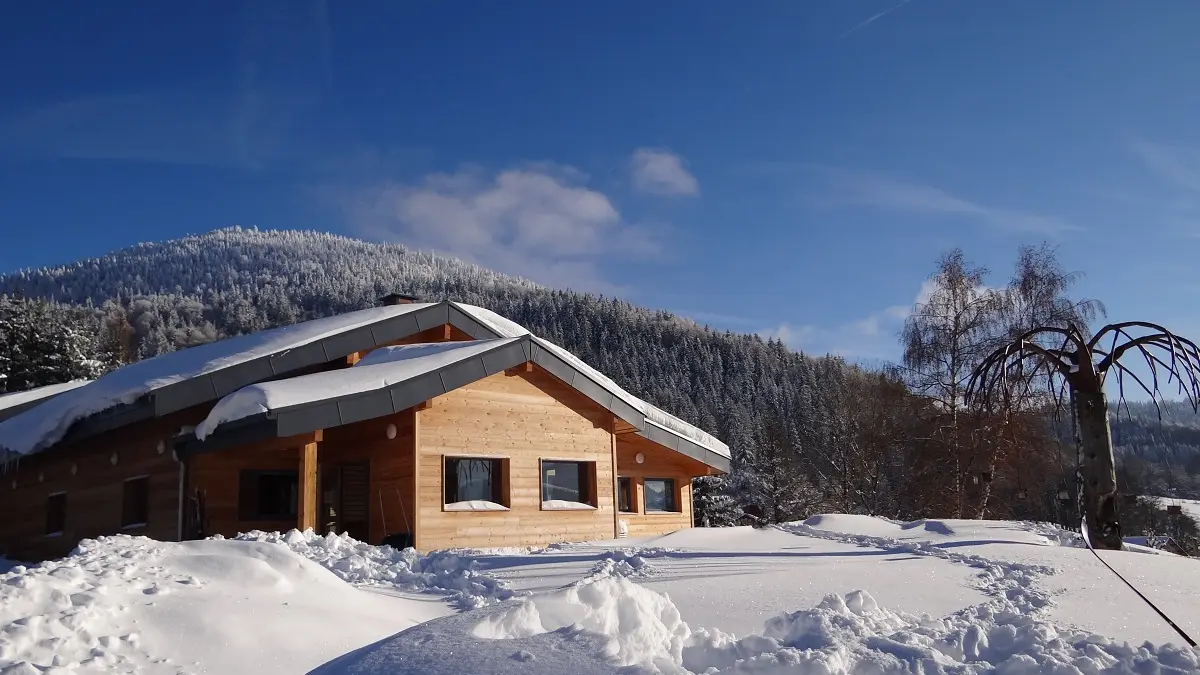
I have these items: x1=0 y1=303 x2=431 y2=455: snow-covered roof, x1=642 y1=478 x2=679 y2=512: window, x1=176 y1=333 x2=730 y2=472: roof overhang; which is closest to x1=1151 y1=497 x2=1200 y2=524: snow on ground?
x1=642 y1=478 x2=679 y2=512: window

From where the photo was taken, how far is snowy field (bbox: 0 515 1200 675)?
501cm

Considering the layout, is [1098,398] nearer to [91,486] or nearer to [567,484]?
[567,484]

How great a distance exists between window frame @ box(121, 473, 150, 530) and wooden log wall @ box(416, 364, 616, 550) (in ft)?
15.9

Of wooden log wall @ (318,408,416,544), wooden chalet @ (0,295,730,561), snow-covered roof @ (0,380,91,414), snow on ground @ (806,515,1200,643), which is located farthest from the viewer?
snow-covered roof @ (0,380,91,414)

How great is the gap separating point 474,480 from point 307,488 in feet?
8.76

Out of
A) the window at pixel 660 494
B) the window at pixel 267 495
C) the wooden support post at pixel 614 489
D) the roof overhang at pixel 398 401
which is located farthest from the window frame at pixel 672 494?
the window at pixel 267 495

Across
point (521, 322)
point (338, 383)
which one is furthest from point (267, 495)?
point (521, 322)

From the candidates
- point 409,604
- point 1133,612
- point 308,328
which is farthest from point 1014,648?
point 308,328

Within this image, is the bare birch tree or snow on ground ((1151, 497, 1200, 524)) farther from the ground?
the bare birch tree

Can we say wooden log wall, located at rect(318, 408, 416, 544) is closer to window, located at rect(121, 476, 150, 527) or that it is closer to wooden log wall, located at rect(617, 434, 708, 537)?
Answer: window, located at rect(121, 476, 150, 527)

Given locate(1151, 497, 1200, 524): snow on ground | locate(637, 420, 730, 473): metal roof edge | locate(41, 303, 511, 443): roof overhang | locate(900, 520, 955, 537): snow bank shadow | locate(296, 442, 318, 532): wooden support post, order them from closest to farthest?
locate(296, 442, 318, 532): wooden support post < locate(41, 303, 511, 443): roof overhang < locate(900, 520, 955, 537): snow bank shadow < locate(637, 420, 730, 473): metal roof edge < locate(1151, 497, 1200, 524): snow on ground

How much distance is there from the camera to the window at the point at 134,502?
577 inches

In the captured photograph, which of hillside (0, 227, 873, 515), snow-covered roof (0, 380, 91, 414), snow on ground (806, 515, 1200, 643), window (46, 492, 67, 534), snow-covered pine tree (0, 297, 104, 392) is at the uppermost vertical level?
hillside (0, 227, 873, 515)

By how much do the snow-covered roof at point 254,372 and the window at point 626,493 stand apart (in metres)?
1.94
